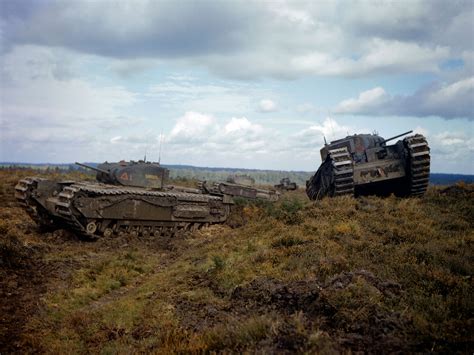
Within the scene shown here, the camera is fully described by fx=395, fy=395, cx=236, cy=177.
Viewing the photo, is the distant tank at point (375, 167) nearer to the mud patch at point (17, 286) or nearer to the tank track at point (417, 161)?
the tank track at point (417, 161)

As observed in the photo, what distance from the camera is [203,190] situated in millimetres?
18859

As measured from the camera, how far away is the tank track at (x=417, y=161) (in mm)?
15430

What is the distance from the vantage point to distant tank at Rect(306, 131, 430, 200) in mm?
14680

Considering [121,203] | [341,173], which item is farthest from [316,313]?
[121,203]

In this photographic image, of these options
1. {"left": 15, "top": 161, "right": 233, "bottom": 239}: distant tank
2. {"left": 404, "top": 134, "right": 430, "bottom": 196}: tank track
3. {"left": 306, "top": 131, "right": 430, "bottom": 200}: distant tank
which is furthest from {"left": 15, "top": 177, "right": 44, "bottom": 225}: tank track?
{"left": 404, "top": 134, "right": 430, "bottom": 196}: tank track

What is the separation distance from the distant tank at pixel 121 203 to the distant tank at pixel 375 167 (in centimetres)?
549

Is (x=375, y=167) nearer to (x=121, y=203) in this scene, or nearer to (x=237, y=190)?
(x=237, y=190)

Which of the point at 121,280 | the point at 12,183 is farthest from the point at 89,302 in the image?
the point at 12,183

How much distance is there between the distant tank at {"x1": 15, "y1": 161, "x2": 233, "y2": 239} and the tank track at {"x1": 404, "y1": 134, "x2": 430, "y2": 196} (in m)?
7.98

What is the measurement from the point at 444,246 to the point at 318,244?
2.56 meters

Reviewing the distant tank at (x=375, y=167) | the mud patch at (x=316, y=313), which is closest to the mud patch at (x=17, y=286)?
the mud patch at (x=316, y=313)

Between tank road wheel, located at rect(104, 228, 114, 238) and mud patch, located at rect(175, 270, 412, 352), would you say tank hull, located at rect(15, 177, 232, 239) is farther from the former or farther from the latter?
mud patch, located at rect(175, 270, 412, 352)

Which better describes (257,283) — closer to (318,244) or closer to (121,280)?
(318,244)

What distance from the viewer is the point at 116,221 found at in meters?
14.5
